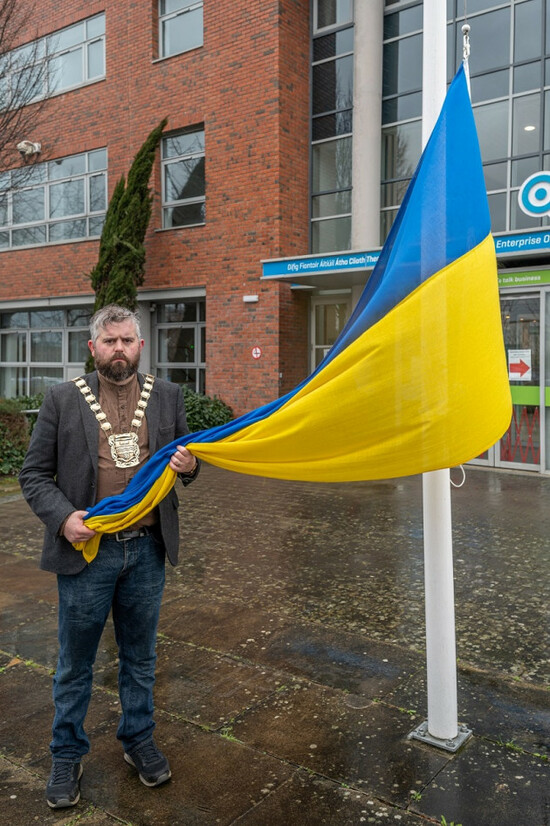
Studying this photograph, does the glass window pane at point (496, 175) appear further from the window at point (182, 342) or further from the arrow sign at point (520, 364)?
the window at point (182, 342)

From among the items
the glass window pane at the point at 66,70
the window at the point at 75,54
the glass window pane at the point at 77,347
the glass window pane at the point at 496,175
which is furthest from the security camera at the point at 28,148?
the glass window pane at the point at 496,175

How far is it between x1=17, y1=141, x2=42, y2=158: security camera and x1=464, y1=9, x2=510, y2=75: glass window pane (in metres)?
10.5

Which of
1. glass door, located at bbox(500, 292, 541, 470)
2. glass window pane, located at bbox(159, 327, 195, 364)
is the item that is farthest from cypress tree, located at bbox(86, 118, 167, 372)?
glass door, located at bbox(500, 292, 541, 470)

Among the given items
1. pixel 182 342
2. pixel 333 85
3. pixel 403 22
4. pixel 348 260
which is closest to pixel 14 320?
pixel 182 342

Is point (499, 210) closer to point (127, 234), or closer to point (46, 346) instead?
point (127, 234)

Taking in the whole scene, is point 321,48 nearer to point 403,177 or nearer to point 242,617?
point 403,177

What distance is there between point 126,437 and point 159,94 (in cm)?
1447

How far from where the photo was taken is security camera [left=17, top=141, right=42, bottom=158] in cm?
1743

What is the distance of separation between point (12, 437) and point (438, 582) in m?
9.27

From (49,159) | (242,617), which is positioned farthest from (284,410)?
(49,159)

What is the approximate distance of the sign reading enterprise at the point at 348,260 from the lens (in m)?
10.2

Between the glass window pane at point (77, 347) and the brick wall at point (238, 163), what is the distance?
3243 mm

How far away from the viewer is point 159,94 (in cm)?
1565

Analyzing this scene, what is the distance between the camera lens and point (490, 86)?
12.5 m
